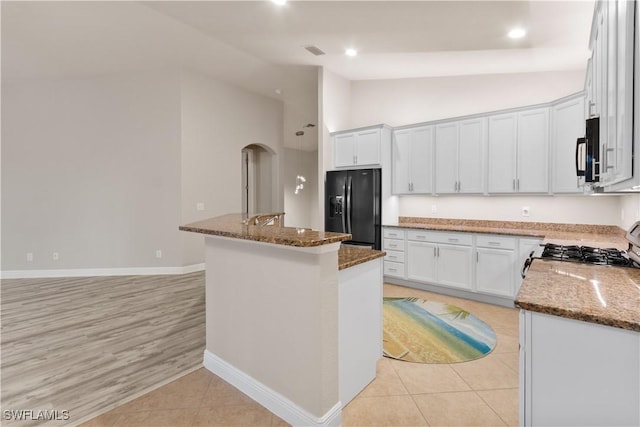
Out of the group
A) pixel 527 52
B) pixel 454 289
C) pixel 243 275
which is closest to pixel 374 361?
pixel 243 275

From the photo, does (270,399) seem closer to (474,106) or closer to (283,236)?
(283,236)

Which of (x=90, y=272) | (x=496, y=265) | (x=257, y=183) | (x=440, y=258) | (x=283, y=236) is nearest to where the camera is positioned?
(x=283, y=236)

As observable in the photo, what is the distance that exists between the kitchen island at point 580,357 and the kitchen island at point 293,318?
0.91 meters

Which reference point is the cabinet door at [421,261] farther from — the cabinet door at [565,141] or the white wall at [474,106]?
the cabinet door at [565,141]

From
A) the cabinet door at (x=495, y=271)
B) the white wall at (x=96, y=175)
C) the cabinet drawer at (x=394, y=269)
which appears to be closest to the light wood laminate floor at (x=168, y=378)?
the cabinet door at (x=495, y=271)

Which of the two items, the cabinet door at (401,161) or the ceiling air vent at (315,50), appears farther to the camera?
the cabinet door at (401,161)

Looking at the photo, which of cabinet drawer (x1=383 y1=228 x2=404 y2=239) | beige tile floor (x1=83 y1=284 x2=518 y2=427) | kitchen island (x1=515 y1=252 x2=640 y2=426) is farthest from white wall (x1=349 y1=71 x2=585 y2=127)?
kitchen island (x1=515 y1=252 x2=640 y2=426)

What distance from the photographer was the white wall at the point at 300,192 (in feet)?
35.5

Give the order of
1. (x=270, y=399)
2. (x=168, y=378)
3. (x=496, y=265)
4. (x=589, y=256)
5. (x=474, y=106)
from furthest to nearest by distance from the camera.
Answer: (x=474, y=106) → (x=496, y=265) → (x=168, y=378) → (x=589, y=256) → (x=270, y=399)

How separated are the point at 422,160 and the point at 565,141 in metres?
1.71

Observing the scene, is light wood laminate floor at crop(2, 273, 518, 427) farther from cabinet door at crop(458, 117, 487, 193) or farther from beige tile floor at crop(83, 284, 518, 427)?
cabinet door at crop(458, 117, 487, 193)

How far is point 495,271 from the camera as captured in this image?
3.93 metres

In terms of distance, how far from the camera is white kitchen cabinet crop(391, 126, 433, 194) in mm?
4801

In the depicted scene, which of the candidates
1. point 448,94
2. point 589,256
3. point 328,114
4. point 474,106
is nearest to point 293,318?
point 589,256
